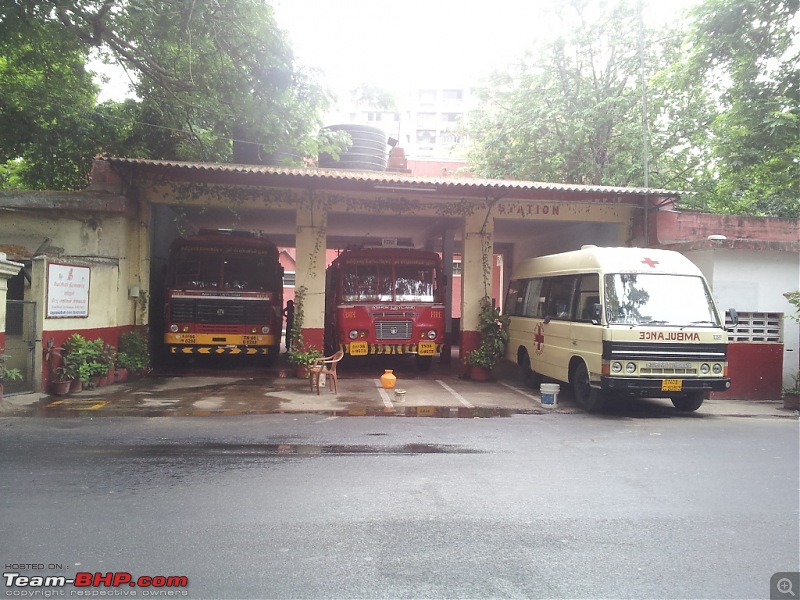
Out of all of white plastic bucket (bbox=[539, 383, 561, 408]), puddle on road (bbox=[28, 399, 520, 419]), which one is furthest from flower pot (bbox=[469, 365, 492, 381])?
puddle on road (bbox=[28, 399, 520, 419])

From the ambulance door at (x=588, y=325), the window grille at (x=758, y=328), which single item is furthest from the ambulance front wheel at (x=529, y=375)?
the window grille at (x=758, y=328)

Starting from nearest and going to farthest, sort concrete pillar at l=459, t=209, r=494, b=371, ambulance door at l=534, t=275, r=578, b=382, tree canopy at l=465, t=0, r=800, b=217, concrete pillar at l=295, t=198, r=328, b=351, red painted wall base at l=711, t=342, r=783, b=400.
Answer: ambulance door at l=534, t=275, r=578, b=382
red painted wall base at l=711, t=342, r=783, b=400
concrete pillar at l=295, t=198, r=328, b=351
concrete pillar at l=459, t=209, r=494, b=371
tree canopy at l=465, t=0, r=800, b=217

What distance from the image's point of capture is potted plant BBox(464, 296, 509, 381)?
1303 centimetres

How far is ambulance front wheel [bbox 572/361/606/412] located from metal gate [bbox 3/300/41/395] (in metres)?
9.04

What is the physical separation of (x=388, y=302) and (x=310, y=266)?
6.26 ft

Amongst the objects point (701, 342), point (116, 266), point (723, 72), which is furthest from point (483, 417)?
point (723, 72)

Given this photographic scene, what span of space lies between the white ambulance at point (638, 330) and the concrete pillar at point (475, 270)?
A: 274 cm

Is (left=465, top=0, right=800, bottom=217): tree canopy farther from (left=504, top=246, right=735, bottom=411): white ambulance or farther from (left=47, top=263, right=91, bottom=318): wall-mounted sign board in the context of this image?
(left=47, top=263, right=91, bottom=318): wall-mounted sign board

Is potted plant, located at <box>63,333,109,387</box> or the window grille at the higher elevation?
the window grille

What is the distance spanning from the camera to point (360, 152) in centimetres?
1538

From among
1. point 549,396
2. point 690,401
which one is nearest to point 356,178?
point 549,396

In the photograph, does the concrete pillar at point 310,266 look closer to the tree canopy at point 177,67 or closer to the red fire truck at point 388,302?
the red fire truck at point 388,302

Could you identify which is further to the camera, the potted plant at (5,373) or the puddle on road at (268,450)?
the potted plant at (5,373)

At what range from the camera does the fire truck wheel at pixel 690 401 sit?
382 inches
